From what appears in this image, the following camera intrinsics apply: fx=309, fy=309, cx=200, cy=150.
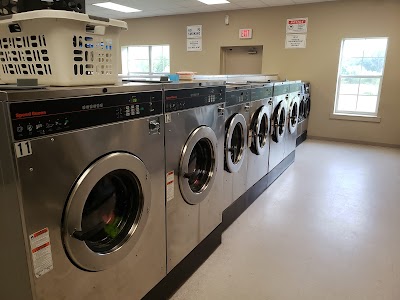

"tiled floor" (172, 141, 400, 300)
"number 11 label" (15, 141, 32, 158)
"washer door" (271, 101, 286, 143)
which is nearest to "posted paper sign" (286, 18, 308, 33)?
"washer door" (271, 101, 286, 143)

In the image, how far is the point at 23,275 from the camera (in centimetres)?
104

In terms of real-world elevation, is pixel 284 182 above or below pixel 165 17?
below

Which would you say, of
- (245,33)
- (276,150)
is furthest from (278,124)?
(245,33)

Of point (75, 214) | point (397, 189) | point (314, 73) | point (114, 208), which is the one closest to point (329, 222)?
point (397, 189)

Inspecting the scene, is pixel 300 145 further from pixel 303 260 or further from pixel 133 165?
pixel 133 165

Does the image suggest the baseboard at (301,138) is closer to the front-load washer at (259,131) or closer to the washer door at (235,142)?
the front-load washer at (259,131)

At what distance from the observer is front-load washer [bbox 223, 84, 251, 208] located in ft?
8.04

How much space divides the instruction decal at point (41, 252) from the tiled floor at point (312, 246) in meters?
0.99

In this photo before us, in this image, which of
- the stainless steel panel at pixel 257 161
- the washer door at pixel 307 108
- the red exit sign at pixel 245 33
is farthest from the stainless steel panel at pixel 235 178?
the red exit sign at pixel 245 33

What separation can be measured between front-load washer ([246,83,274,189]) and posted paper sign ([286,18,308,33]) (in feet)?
11.6

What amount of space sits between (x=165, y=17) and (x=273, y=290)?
7.15m

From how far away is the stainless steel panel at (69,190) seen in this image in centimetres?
101

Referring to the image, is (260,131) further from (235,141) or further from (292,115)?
(292,115)

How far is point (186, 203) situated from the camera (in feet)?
6.20
